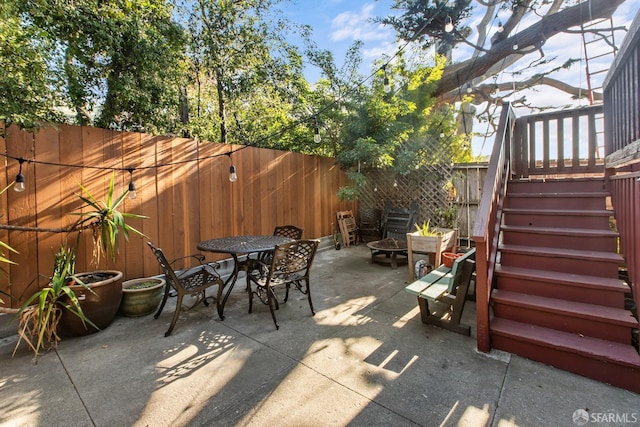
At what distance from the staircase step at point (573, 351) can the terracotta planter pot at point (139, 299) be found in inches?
129

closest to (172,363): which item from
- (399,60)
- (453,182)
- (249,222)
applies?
(249,222)

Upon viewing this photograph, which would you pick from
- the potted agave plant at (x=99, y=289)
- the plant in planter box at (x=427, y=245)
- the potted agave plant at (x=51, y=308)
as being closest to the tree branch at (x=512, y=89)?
the plant in planter box at (x=427, y=245)

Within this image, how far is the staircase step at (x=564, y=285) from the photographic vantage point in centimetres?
222

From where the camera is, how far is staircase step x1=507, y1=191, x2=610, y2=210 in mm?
3000

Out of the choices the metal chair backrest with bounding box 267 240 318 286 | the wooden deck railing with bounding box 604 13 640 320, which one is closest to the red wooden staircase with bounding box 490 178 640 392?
the wooden deck railing with bounding box 604 13 640 320

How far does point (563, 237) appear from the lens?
2768 mm

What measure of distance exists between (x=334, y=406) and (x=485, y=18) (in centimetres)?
1157

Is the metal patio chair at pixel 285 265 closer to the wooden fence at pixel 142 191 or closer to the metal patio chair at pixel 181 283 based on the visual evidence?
the metal patio chair at pixel 181 283

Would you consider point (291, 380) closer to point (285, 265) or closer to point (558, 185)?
point (285, 265)

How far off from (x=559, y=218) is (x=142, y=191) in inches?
187

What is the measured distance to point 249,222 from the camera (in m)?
4.77

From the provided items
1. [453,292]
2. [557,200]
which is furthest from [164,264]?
[557,200]

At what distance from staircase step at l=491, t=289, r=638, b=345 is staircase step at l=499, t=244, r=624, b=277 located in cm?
36

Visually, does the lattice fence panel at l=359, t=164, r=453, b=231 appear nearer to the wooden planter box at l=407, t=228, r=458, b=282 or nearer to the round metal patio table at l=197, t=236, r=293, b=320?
the wooden planter box at l=407, t=228, r=458, b=282
